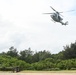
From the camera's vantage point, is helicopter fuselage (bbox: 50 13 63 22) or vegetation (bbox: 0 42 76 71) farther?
vegetation (bbox: 0 42 76 71)

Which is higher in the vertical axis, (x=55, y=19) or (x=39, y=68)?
(x=55, y=19)

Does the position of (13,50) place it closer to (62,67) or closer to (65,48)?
(65,48)

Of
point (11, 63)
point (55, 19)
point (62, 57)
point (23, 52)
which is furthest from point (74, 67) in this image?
point (23, 52)

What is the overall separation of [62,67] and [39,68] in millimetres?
3673

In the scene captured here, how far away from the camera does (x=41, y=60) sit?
7644cm

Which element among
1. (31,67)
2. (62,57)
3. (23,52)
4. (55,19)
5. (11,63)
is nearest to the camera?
(55,19)

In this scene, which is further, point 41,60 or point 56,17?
point 41,60

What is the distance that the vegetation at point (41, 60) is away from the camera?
46969 millimetres

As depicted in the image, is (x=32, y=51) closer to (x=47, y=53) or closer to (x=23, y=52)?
(x=47, y=53)

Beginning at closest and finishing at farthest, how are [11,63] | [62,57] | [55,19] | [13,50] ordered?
[55,19] → [11,63] → [62,57] → [13,50]

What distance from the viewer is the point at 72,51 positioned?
75.6 metres

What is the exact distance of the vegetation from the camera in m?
47.0

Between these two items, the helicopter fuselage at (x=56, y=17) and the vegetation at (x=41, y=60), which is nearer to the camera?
the helicopter fuselage at (x=56, y=17)

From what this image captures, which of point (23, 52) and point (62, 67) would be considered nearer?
point (62, 67)
